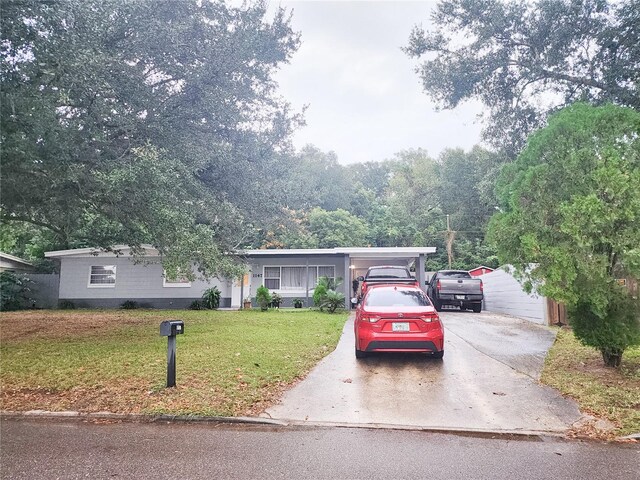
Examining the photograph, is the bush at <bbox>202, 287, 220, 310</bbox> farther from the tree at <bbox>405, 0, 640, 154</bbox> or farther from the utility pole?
the utility pole

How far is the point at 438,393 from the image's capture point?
5.54 metres

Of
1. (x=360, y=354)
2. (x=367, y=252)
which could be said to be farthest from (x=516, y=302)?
(x=360, y=354)

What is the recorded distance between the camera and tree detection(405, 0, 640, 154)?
39.9ft

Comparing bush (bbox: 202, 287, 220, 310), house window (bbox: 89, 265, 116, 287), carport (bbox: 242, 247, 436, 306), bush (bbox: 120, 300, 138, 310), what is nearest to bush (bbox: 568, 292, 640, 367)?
carport (bbox: 242, 247, 436, 306)

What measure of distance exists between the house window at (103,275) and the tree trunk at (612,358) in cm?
2001

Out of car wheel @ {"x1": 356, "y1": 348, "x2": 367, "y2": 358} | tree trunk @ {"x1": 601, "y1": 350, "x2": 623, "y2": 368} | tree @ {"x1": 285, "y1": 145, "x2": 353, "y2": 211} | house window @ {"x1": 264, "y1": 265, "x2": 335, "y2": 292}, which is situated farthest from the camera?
tree @ {"x1": 285, "y1": 145, "x2": 353, "y2": 211}

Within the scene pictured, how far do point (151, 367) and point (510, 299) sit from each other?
12823 millimetres

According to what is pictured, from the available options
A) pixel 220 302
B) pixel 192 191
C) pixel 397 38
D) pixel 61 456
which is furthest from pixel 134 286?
pixel 61 456

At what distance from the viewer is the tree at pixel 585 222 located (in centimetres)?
569

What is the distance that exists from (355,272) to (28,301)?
698 inches

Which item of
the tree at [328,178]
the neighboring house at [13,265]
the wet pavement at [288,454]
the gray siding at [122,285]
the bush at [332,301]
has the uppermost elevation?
the tree at [328,178]

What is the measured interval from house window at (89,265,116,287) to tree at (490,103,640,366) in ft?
61.4

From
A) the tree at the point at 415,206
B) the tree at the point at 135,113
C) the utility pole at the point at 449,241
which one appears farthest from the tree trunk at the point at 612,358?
the tree at the point at 415,206

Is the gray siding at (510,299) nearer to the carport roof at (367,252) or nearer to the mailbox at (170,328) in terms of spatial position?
the carport roof at (367,252)
